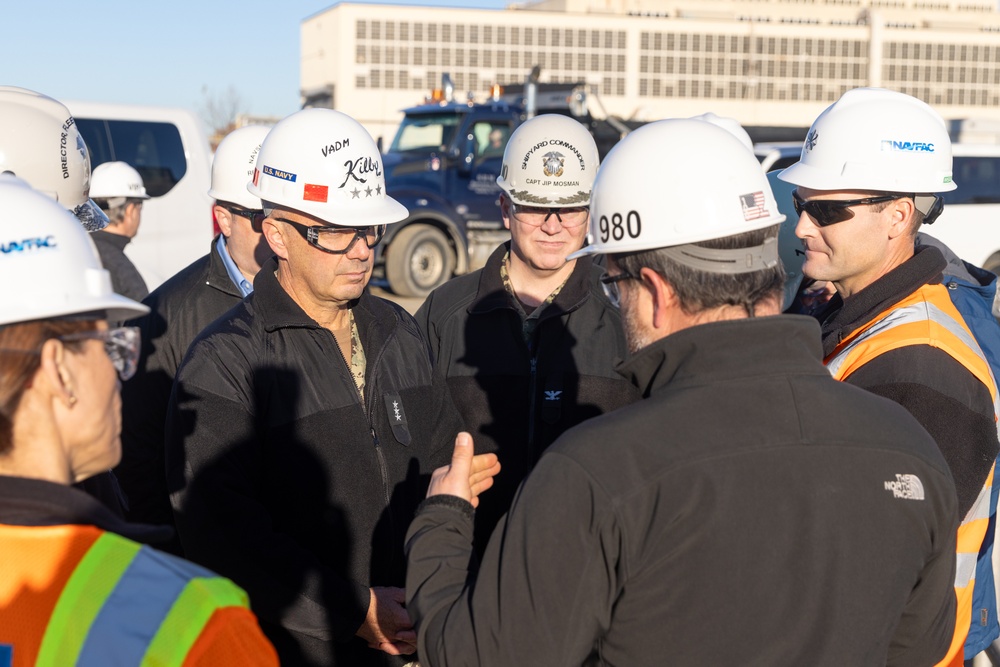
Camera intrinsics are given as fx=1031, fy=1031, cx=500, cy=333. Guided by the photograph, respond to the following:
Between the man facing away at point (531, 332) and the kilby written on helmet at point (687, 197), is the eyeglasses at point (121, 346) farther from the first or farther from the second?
the man facing away at point (531, 332)

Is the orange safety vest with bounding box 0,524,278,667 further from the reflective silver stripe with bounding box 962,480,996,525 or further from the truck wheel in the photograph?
the truck wheel

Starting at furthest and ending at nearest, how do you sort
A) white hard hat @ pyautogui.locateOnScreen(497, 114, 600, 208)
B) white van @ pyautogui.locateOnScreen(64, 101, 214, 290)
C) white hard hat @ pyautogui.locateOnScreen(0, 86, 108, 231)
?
white van @ pyautogui.locateOnScreen(64, 101, 214, 290)
white hard hat @ pyautogui.locateOnScreen(497, 114, 600, 208)
white hard hat @ pyautogui.locateOnScreen(0, 86, 108, 231)

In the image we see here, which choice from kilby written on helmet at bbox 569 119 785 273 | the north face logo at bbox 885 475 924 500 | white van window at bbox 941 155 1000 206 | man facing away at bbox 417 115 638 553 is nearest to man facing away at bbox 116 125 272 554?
man facing away at bbox 417 115 638 553

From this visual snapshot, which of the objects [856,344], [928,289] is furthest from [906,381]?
[928,289]

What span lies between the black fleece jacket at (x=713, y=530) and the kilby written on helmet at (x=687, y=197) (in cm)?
18

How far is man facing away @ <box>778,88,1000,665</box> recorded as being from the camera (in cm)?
253

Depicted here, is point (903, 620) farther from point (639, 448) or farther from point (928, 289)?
point (928, 289)

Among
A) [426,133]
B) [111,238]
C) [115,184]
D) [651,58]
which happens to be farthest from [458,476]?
[651,58]

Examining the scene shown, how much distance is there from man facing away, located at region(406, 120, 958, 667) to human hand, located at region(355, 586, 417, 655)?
2.60ft

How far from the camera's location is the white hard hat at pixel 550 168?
13.3 feet

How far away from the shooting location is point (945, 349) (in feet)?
8.53

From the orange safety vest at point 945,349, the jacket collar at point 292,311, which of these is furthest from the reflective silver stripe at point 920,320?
the jacket collar at point 292,311

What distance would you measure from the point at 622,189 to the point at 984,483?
4.13ft

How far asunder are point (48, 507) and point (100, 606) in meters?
0.18
